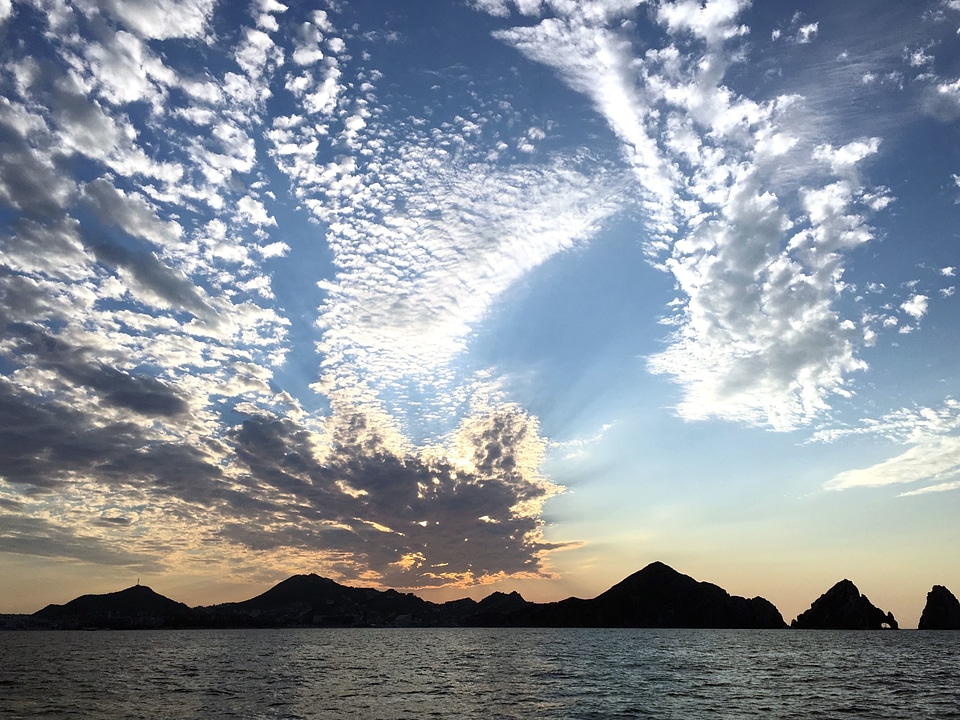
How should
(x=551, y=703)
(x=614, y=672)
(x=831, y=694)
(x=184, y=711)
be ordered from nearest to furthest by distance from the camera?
(x=184, y=711)
(x=551, y=703)
(x=831, y=694)
(x=614, y=672)

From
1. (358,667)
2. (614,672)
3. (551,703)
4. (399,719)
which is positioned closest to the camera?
(399,719)

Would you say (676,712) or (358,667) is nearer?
(676,712)

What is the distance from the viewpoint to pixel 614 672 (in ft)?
318

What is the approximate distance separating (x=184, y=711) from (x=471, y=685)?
1410 inches

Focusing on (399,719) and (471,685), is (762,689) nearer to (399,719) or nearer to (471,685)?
(471,685)

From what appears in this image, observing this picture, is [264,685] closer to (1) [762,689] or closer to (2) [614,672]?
(2) [614,672]

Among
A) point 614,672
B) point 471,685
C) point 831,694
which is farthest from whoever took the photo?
point 614,672

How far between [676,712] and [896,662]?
99226 mm

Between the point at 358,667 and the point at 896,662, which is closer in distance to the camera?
the point at 358,667

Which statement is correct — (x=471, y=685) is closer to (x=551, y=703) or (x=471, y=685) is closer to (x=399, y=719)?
(x=551, y=703)

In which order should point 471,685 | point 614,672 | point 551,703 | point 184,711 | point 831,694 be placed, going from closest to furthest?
point 184,711, point 551,703, point 831,694, point 471,685, point 614,672

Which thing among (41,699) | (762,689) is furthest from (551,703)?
(41,699)

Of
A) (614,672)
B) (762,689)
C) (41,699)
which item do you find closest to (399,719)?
(41,699)

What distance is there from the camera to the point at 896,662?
12350 centimetres
